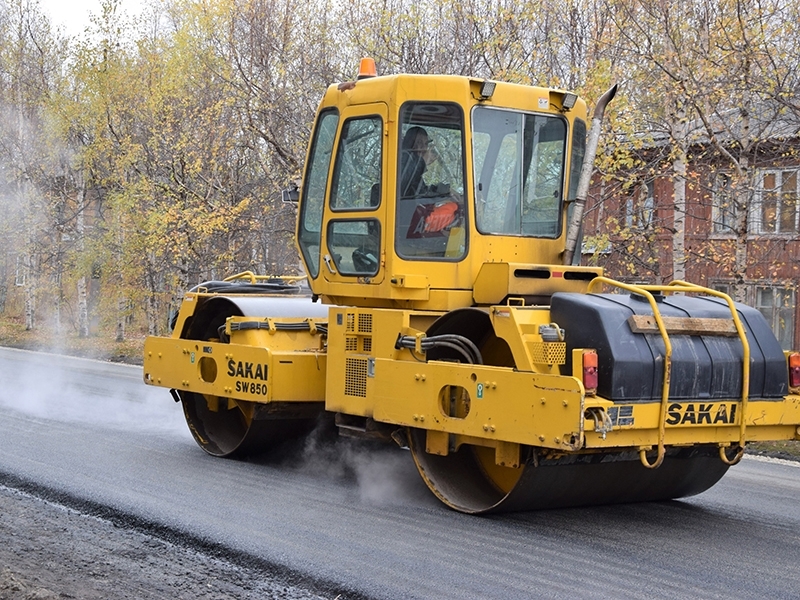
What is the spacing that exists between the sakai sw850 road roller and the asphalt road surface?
1.09 ft

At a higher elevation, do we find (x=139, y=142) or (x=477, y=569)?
(x=139, y=142)

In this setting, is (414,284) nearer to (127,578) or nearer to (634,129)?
(127,578)

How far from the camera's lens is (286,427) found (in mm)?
9336

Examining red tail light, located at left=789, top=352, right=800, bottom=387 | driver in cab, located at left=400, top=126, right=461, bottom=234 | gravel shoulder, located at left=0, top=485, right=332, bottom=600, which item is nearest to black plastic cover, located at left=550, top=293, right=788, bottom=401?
red tail light, located at left=789, top=352, right=800, bottom=387

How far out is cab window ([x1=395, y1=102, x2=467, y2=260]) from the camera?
770 cm

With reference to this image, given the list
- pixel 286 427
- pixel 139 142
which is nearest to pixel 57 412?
Answer: pixel 286 427

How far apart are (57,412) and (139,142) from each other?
12878mm

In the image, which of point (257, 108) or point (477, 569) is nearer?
point (477, 569)

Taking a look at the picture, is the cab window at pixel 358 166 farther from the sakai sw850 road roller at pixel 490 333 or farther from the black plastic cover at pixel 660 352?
the black plastic cover at pixel 660 352

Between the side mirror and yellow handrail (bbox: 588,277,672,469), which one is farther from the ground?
the side mirror

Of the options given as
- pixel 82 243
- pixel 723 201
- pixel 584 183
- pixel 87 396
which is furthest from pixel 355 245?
pixel 82 243

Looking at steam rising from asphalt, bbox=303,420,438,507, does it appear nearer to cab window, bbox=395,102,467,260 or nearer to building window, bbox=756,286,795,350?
cab window, bbox=395,102,467,260

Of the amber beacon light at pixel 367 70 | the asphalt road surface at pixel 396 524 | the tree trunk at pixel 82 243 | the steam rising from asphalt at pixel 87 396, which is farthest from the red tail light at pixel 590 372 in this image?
the tree trunk at pixel 82 243

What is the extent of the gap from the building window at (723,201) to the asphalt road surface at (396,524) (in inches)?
197
